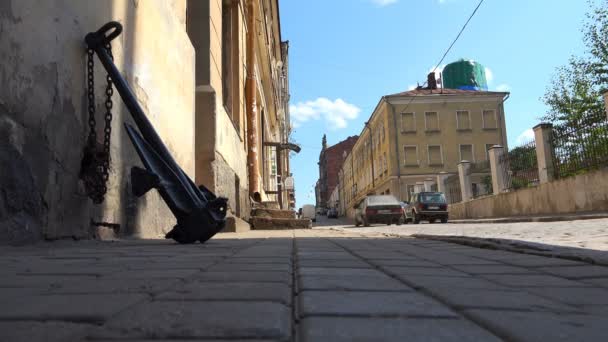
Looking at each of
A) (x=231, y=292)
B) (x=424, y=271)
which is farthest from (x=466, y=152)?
(x=231, y=292)

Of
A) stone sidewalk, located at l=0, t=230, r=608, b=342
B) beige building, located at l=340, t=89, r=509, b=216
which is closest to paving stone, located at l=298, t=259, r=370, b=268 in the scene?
stone sidewalk, located at l=0, t=230, r=608, b=342

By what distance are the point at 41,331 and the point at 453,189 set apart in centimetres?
2488

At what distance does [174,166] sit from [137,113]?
1.71ft

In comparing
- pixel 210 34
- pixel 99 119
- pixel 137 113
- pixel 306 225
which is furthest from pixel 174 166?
pixel 306 225

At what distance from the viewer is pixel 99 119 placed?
13.4 ft

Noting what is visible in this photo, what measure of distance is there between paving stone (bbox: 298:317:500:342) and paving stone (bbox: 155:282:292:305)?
28 centimetres

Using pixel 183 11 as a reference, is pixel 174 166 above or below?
below

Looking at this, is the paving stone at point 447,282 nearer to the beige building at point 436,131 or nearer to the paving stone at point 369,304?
the paving stone at point 369,304

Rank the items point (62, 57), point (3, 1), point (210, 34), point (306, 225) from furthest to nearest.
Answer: point (306, 225)
point (210, 34)
point (62, 57)
point (3, 1)

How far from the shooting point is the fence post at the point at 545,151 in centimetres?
1434

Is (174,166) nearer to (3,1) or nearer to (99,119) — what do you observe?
(99,119)

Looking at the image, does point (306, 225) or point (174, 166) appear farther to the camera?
point (306, 225)

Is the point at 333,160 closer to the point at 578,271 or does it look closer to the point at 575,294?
the point at 578,271

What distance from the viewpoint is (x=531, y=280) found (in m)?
1.94
